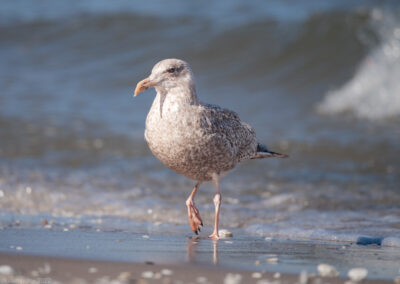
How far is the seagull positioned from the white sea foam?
6.04 meters

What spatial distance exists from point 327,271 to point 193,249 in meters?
1.15

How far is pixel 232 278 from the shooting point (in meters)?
3.62

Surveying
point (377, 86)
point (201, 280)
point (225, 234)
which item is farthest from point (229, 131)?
point (377, 86)

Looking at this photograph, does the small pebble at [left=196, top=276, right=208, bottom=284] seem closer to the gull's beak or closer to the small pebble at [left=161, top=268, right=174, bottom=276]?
the small pebble at [left=161, top=268, right=174, bottom=276]

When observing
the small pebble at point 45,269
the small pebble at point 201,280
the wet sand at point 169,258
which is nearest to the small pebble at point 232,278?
the wet sand at point 169,258

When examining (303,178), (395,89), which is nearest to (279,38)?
(395,89)

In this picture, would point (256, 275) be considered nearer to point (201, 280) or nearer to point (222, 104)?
point (201, 280)

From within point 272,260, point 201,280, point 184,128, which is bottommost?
point 201,280

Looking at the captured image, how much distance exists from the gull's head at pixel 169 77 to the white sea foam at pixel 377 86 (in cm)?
627

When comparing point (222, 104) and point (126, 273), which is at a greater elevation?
point (222, 104)

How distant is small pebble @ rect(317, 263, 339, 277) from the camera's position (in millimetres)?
3736

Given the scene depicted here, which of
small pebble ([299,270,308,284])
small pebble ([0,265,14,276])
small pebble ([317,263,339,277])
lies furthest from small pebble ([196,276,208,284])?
small pebble ([0,265,14,276])

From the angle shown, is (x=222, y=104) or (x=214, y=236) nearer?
(x=214, y=236)

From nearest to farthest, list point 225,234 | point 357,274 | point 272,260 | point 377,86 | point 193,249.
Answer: point 357,274
point 272,260
point 193,249
point 225,234
point 377,86
